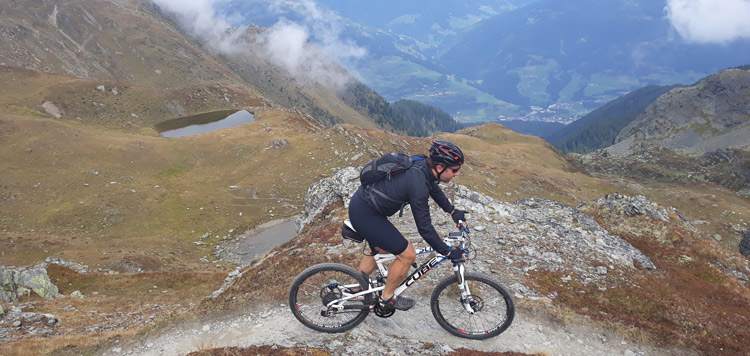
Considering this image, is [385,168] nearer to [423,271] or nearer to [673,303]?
[423,271]

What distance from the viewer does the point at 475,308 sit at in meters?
9.55

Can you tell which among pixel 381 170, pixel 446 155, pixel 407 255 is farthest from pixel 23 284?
pixel 446 155

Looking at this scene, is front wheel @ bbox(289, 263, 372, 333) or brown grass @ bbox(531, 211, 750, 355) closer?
front wheel @ bbox(289, 263, 372, 333)

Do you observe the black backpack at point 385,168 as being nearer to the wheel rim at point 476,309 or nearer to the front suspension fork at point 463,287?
the front suspension fork at point 463,287

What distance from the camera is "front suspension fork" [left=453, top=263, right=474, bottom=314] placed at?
9031mm

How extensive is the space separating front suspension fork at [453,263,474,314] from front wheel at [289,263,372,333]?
2.35 meters

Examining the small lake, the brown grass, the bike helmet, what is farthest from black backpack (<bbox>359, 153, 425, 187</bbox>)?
the small lake

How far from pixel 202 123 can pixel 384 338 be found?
9871cm

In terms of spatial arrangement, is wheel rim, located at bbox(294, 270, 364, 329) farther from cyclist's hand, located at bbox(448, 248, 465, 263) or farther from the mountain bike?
cyclist's hand, located at bbox(448, 248, 465, 263)

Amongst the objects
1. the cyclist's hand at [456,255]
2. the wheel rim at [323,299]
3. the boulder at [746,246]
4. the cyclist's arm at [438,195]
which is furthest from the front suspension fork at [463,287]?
the boulder at [746,246]

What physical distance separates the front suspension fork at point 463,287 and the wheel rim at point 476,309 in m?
0.08

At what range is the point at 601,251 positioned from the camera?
18.3 m

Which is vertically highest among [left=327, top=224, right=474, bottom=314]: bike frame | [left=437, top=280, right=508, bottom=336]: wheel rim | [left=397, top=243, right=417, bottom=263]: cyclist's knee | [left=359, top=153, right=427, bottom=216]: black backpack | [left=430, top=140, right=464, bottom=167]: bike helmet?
[left=430, top=140, right=464, bottom=167]: bike helmet

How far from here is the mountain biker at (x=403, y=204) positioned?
7.90m
